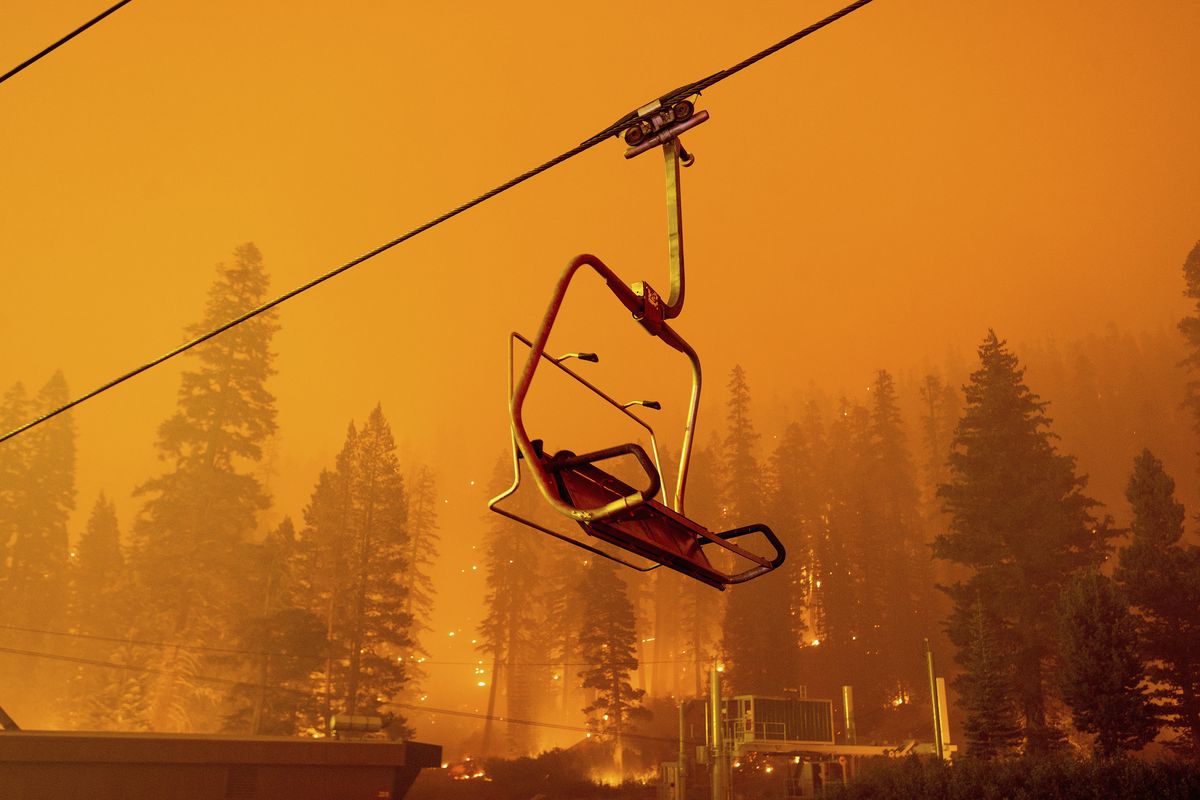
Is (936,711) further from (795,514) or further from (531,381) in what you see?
(531,381)

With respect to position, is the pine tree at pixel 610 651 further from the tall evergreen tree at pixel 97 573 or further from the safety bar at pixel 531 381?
the safety bar at pixel 531 381

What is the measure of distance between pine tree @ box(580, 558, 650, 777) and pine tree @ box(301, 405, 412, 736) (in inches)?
435

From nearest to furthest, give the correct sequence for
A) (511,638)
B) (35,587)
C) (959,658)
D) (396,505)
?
(959,658)
(396,505)
(35,587)
(511,638)

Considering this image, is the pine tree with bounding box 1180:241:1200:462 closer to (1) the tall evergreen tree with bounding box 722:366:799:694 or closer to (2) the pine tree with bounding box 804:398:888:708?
(2) the pine tree with bounding box 804:398:888:708

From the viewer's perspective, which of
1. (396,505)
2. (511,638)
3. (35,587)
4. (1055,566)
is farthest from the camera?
(511,638)

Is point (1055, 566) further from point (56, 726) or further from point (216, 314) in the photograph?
point (56, 726)

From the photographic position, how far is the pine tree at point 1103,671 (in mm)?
30359

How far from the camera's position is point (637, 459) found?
502cm

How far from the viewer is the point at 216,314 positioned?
49.5 m

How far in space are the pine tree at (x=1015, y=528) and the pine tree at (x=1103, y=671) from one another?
19.9 ft

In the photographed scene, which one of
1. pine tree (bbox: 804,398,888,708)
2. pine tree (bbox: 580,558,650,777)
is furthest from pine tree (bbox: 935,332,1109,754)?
pine tree (bbox: 580,558,650,777)

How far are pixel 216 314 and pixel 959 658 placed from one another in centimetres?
4300

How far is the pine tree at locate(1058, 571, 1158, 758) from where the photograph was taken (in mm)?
30359

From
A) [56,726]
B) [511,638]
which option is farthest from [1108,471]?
[56,726]
